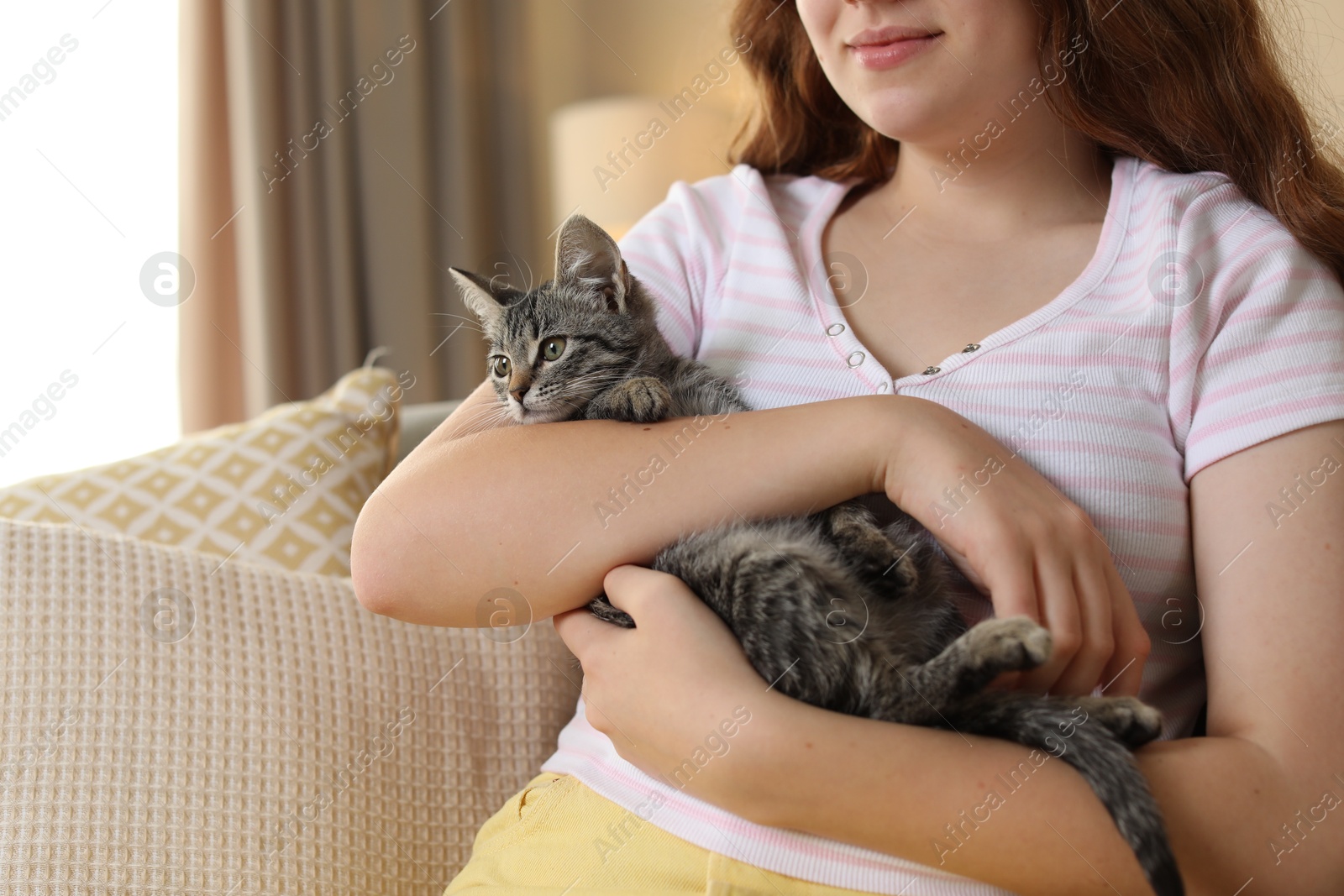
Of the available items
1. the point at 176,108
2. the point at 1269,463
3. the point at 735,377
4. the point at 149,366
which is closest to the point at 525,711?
the point at 735,377

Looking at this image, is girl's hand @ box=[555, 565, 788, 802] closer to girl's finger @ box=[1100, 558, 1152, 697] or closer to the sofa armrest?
girl's finger @ box=[1100, 558, 1152, 697]

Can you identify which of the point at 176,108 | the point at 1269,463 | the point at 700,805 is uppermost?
the point at 176,108

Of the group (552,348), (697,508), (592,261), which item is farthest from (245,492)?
(697,508)

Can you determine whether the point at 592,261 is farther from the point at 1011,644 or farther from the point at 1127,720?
the point at 1127,720

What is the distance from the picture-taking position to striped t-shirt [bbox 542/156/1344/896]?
3.57 ft

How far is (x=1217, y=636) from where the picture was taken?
3.56 ft

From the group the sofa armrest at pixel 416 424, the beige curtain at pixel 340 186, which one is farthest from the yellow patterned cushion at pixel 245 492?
the beige curtain at pixel 340 186

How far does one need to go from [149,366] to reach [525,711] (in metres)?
2.21

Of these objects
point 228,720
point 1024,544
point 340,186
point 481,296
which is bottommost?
point 228,720

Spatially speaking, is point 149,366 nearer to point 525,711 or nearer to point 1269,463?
point 525,711

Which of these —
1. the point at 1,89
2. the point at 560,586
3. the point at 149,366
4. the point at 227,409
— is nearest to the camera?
the point at 560,586

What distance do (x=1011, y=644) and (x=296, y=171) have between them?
3279mm

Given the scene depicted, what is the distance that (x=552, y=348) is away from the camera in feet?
4.78

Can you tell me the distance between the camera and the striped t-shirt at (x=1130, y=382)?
3.57 ft
